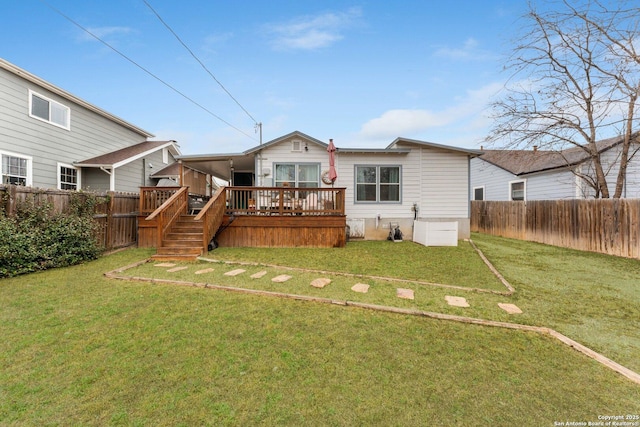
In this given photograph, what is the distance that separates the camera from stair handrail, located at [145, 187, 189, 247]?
22.4 ft

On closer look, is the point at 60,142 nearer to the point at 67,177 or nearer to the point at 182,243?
the point at 67,177

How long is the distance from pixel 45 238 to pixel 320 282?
19.3ft

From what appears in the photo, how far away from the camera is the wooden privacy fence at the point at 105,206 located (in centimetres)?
543

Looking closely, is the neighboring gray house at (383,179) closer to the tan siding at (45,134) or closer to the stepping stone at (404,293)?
the tan siding at (45,134)

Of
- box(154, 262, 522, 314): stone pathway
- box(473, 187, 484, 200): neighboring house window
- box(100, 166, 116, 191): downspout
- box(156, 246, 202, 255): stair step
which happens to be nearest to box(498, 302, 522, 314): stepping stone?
box(154, 262, 522, 314): stone pathway

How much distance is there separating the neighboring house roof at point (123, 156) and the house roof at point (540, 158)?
46.2ft

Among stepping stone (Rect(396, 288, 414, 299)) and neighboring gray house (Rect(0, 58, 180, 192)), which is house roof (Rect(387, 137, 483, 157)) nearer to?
stepping stone (Rect(396, 288, 414, 299))

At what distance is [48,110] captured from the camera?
9.58 m

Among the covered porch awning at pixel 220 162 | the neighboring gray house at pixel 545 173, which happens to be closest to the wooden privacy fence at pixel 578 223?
the neighboring gray house at pixel 545 173

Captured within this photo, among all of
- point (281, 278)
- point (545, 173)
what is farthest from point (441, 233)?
point (545, 173)

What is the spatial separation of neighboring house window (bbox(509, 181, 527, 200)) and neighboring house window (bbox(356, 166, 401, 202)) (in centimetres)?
879

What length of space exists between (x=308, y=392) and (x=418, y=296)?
8.80 ft

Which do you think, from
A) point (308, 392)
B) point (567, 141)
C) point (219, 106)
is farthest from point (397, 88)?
point (308, 392)

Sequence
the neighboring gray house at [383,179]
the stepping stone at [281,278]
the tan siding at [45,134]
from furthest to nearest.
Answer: the neighboring gray house at [383,179] < the tan siding at [45,134] < the stepping stone at [281,278]
